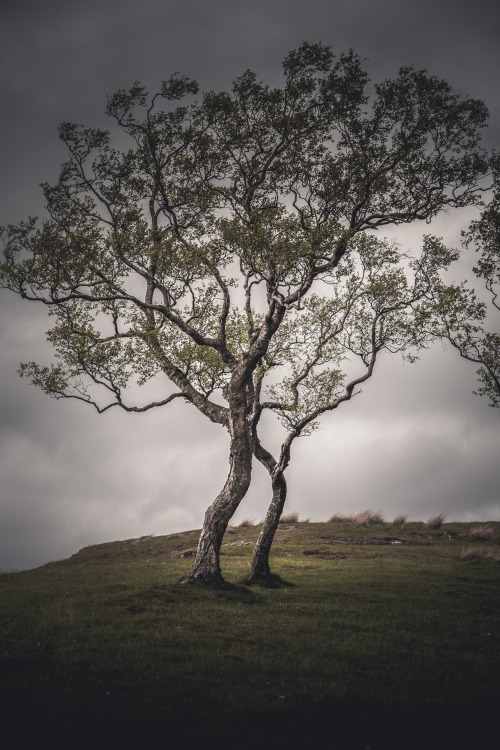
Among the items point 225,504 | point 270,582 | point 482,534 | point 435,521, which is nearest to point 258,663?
point 225,504

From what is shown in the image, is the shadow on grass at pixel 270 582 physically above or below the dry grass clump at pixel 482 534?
above

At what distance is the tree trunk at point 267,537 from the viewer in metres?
22.2

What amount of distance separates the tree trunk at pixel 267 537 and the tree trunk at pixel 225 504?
3171 mm

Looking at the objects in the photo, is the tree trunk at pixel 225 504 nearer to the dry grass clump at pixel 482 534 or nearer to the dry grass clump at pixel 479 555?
the dry grass clump at pixel 479 555

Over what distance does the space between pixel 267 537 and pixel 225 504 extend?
13.5 ft

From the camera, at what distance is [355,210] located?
24234mm

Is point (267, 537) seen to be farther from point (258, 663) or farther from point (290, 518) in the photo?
point (290, 518)

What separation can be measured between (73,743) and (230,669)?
4.44 m

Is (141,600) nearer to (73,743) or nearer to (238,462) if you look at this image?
(238,462)

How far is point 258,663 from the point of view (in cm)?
1106

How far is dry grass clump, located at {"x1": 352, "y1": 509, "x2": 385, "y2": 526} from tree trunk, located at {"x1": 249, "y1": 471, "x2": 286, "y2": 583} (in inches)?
1060

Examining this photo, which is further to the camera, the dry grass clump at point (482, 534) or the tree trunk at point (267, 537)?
the dry grass clump at point (482, 534)

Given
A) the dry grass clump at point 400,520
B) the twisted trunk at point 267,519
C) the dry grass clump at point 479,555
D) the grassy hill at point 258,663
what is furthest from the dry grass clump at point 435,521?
the twisted trunk at point 267,519

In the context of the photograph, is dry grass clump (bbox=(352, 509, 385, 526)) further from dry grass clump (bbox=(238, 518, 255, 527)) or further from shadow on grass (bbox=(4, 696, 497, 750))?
shadow on grass (bbox=(4, 696, 497, 750))
